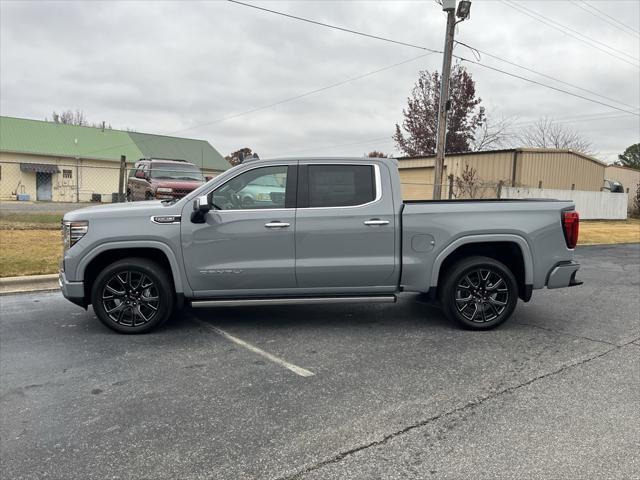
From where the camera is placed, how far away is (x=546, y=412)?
3494 millimetres

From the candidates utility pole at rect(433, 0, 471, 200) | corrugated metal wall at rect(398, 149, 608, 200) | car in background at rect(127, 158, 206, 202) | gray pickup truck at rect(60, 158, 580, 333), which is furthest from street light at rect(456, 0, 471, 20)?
gray pickup truck at rect(60, 158, 580, 333)

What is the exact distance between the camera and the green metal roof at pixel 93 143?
37062mm

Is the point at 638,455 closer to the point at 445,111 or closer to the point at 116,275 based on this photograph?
the point at 116,275

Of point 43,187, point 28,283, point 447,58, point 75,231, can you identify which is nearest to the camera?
point 75,231

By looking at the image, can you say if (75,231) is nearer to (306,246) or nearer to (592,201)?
(306,246)

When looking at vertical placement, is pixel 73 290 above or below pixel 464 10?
below

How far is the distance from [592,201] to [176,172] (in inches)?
863

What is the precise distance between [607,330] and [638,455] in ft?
9.83

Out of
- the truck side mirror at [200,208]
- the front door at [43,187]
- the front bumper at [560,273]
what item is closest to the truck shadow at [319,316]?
the front bumper at [560,273]

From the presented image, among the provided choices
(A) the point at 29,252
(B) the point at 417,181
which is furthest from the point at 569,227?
(B) the point at 417,181

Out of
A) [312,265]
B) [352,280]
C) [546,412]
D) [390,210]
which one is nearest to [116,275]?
[312,265]

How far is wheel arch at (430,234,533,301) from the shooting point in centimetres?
534

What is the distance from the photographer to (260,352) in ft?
15.6

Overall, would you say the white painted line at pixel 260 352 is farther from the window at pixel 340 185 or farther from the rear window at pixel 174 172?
the rear window at pixel 174 172
